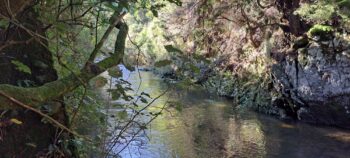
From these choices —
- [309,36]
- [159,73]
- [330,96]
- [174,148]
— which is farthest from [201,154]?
[159,73]

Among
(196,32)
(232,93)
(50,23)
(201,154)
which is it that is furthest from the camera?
(232,93)

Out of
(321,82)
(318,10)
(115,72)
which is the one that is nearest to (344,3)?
(318,10)

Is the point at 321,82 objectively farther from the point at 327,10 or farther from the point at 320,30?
the point at 327,10

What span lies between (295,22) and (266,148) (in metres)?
5.38

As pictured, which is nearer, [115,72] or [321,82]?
[115,72]

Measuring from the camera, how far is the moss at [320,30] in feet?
39.5

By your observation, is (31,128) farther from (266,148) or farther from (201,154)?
(266,148)

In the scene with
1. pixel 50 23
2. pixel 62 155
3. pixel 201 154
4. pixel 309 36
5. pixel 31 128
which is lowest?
pixel 201 154

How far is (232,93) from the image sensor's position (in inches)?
631

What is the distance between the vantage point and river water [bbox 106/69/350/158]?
905 centimetres

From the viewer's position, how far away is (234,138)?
1028cm

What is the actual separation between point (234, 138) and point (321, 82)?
346 cm

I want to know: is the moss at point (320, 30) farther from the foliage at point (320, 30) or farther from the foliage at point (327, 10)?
the foliage at point (327, 10)

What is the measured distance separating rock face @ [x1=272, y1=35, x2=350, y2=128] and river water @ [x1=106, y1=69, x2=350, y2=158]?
535 millimetres
